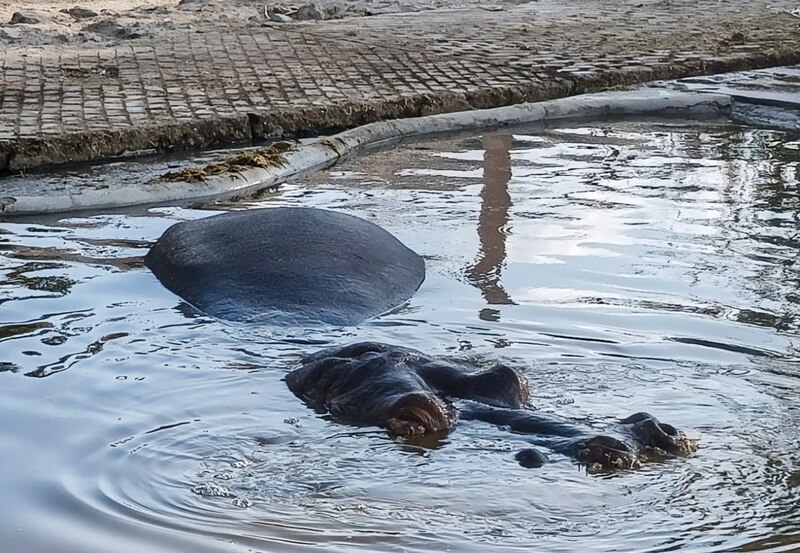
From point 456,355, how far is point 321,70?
567cm

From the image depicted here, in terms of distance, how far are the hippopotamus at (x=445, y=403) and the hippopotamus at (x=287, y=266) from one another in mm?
696

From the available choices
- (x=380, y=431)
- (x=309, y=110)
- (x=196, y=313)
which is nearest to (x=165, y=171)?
(x=309, y=110)

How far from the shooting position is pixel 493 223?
6227mm

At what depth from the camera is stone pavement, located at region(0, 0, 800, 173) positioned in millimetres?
7949

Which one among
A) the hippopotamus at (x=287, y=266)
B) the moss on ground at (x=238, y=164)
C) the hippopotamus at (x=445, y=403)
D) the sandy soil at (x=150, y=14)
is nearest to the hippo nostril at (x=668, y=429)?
the hippopotamus at (x=445, y=403)

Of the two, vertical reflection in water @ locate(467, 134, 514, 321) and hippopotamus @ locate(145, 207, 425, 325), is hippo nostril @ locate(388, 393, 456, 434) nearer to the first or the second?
hippopotamus @ locate(145, 207, 425, 325)

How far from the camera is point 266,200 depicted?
6.81m

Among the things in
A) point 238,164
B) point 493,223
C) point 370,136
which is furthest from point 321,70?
point 493,223

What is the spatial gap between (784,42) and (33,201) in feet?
23.6

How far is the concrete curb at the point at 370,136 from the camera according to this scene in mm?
6629

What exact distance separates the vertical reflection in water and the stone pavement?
3.49ft

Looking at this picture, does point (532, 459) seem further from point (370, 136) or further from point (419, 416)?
point (370, 136)

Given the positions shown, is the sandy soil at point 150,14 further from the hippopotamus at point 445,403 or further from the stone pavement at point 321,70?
the hippopotamus at point 445,403

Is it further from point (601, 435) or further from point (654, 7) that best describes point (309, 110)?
point (654, 7)
